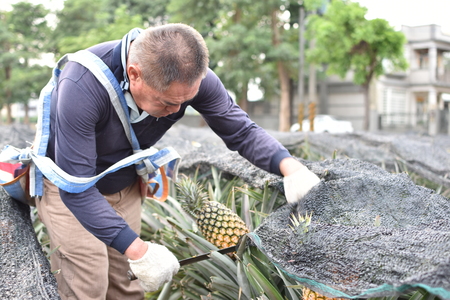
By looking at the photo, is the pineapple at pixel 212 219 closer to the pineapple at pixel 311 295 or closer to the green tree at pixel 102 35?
the pineapple at pixel 311 295

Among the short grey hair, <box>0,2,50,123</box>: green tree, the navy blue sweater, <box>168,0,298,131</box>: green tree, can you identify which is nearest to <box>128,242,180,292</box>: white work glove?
the navy blue sweater

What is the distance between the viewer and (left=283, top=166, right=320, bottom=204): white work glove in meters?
2.25

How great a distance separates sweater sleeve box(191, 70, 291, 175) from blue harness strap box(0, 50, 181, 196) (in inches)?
13.0

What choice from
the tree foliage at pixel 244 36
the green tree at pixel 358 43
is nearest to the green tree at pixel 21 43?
the tree foliage at pixel 244 36

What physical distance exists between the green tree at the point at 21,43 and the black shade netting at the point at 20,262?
25.9 meters

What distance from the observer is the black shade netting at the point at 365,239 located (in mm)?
1451

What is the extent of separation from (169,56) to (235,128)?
2.69 feet

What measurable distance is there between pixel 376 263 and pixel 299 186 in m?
0.76

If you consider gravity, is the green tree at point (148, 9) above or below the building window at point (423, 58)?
above

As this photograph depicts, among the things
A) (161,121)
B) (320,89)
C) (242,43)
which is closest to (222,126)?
(161,121)

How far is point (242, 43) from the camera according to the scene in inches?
880

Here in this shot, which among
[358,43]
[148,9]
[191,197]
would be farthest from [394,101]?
[191,197]

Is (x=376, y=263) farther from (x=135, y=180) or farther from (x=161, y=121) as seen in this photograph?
(x=135, y=180)

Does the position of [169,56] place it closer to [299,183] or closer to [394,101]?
[299,183]
